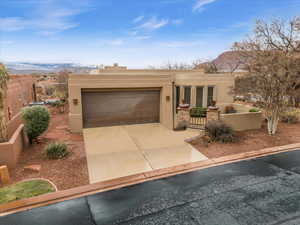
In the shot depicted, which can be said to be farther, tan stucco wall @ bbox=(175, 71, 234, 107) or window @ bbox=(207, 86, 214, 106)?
window @ bbox=(207, 86, 214, 106)

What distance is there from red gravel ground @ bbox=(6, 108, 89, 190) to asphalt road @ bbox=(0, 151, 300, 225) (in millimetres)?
1065

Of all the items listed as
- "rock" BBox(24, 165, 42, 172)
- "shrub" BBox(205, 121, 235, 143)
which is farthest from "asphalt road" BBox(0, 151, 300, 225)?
A: "shrub" BBox(205, 121, 235, 143)

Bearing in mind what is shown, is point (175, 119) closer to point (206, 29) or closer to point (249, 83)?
point (249, 83)

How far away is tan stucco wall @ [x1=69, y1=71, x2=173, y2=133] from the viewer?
10.4 meters

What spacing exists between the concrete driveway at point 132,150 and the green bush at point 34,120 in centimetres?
202

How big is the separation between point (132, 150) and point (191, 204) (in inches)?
156

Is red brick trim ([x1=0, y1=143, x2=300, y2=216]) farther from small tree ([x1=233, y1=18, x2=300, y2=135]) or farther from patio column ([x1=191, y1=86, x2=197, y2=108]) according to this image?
patio column ([x1=191, y1=86, x2=197, y2=108])

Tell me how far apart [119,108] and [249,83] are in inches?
287

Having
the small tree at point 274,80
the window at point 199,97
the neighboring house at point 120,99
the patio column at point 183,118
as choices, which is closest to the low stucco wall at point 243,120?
the small tree at point 274,80

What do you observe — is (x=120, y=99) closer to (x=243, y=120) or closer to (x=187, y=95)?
(x=187, y=95)

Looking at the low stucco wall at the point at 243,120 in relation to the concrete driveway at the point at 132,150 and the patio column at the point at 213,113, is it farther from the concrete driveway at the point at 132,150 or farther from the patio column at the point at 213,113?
the concrete driveway at the point at 132,150

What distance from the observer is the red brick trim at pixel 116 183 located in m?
4.25

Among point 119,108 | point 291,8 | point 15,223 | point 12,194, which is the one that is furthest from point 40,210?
point 291,8

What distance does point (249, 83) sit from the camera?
30.4 feet
